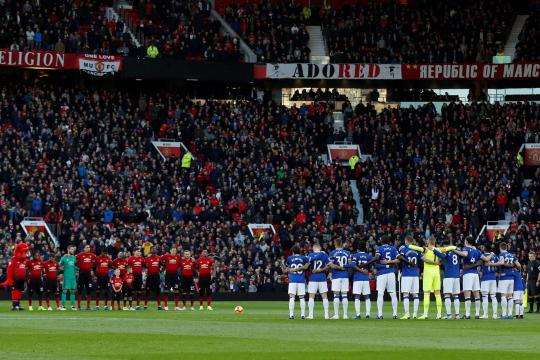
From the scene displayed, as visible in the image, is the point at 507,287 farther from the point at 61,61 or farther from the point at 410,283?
the point at 61,61

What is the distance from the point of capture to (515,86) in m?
68.8

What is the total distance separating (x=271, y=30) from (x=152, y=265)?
94.2 feet

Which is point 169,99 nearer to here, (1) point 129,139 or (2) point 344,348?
(1) point 129,139

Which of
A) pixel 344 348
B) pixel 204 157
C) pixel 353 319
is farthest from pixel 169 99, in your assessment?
pixel 344 348

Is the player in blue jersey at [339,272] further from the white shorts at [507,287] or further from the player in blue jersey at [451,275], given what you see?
the white shorts at [507,287]

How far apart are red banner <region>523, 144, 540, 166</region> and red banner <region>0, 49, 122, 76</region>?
2102 centimetres

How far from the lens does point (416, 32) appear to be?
221 feet

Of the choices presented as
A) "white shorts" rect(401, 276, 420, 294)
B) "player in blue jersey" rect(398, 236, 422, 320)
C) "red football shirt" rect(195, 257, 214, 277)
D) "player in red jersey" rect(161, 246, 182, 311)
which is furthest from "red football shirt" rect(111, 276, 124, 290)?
"white shorts" rect(401, 276, 420, 294)

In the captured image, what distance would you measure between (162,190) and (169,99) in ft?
32.1

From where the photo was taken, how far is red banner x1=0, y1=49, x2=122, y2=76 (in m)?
57.2

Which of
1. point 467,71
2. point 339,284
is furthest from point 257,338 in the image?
point 467,71

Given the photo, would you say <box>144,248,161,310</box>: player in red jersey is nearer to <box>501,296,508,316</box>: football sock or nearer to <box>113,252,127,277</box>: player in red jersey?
<box>113,252,127,277</box>: player in red jersey

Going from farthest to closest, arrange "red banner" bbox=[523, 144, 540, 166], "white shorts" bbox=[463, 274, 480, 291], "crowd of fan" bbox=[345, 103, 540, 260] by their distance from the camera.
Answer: "red banner" bbox=[523, 144, 540, 166] → "crowd of fan" bbox=[345, 103, 540, 260] → "white shorts" bbox=[463, 274, 480, 291]

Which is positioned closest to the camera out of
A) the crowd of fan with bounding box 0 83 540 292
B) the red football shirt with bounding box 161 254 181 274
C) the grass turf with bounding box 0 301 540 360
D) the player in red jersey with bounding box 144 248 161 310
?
the grass turf with bounding box 0 301 540 360
